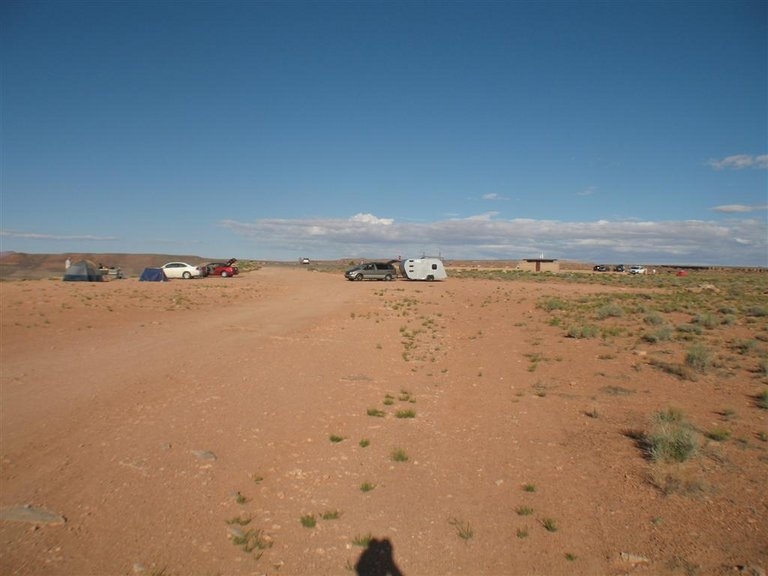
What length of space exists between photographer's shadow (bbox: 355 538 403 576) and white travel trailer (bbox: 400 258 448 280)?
45.8 meters

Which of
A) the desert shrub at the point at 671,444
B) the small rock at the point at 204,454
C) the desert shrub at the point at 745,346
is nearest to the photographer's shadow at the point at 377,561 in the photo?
the small rock at the point at 204,454

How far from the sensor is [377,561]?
15.4 ft

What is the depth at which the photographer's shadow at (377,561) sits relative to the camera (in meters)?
4.54

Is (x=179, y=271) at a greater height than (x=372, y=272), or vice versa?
(x=372, y=272)

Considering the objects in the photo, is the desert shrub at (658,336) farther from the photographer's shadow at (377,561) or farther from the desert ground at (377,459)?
the photographer's shadow at (377,561)

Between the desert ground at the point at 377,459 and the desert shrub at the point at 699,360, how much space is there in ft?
0.24

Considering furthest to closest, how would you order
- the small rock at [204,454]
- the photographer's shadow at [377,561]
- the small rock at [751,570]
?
1. the small rock at [204,454]
2. the photographer's shadow at [377,561]
3. the small rock at [751,570]

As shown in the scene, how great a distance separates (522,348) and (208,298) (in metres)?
20.5

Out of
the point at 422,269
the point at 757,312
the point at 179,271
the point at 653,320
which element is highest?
the point at 422,269

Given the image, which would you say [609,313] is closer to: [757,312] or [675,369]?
[757,312]

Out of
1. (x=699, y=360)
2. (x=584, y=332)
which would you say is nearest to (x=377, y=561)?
(x=699, y=360)

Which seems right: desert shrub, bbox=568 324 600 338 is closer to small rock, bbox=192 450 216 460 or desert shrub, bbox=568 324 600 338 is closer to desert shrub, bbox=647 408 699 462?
desert shrub, bbox=647 408 699 462

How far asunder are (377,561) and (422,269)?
46.6 m

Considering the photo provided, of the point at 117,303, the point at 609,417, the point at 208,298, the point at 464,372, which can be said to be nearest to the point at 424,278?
the point at 208,298
